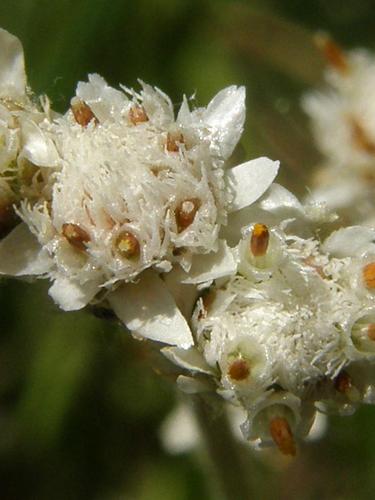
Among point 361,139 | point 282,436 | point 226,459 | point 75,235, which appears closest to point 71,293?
point 75,235

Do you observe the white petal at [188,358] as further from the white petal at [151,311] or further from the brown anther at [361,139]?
the brown anther at [361,139]

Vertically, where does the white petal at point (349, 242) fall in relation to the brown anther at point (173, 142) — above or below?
below

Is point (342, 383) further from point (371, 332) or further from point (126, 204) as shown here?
point (126, 204)

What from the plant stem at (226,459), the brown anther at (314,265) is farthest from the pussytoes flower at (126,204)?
the plant stem at (226,459)

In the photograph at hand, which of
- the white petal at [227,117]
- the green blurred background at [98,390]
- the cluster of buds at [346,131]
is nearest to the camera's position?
the white petal at [227,117]

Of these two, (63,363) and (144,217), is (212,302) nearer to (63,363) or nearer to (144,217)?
(144,217)

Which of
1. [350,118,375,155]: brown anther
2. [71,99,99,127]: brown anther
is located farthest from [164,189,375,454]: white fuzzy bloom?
[350,118,375,155]: brown anther
